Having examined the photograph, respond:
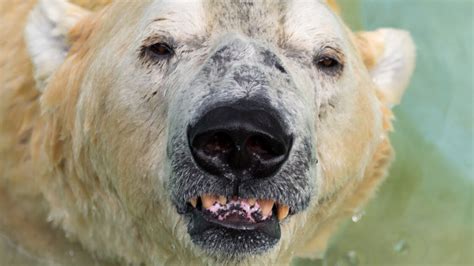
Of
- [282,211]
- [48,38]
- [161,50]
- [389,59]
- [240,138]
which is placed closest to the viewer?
[240,138]

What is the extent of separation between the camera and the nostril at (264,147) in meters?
2.52

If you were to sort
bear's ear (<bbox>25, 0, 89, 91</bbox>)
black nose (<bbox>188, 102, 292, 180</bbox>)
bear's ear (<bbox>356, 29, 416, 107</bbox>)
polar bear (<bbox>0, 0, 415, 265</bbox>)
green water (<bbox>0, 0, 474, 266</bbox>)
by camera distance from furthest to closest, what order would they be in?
green water (<bbox>0, 0, 474, 266</bbox>), bear's ear (<bbox>356, 29, 416, 107</bbox>), bear's ear (<bbox>25, 0, 89, 91</bbox>), polar bear (<bbox>0, 0, 415, 265</bbox>), black nose (<bbox>188, 102, 292, 180</bbox>)

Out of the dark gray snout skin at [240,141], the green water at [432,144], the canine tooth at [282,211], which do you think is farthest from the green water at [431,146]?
the dark gray snout skin at [240,141]

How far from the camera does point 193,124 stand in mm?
2564

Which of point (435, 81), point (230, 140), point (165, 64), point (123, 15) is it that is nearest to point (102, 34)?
point (123, 15)

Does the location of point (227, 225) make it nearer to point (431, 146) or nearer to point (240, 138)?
point (240, 138)

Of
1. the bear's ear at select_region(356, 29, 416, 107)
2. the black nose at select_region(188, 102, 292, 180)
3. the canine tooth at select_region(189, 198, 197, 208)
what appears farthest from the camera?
the bear's ear at select_region(356, 29, 416, 107)

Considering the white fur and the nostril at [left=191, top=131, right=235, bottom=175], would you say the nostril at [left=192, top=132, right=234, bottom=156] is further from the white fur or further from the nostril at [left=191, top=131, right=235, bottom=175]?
the white fur

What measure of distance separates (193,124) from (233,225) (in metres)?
0.34

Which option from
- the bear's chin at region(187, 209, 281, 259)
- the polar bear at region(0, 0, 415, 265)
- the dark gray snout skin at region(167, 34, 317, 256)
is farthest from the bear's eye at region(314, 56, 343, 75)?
the bear's chin at region(187, 209, 281, 259)

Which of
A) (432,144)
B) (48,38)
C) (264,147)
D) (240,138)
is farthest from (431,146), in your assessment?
(240,138)

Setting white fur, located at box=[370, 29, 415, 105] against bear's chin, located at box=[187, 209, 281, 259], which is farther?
white fur, located at box=[370, 29, 415, 105]

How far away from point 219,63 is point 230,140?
32 centimetres

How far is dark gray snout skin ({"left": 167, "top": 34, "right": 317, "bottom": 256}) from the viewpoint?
8.26ft
